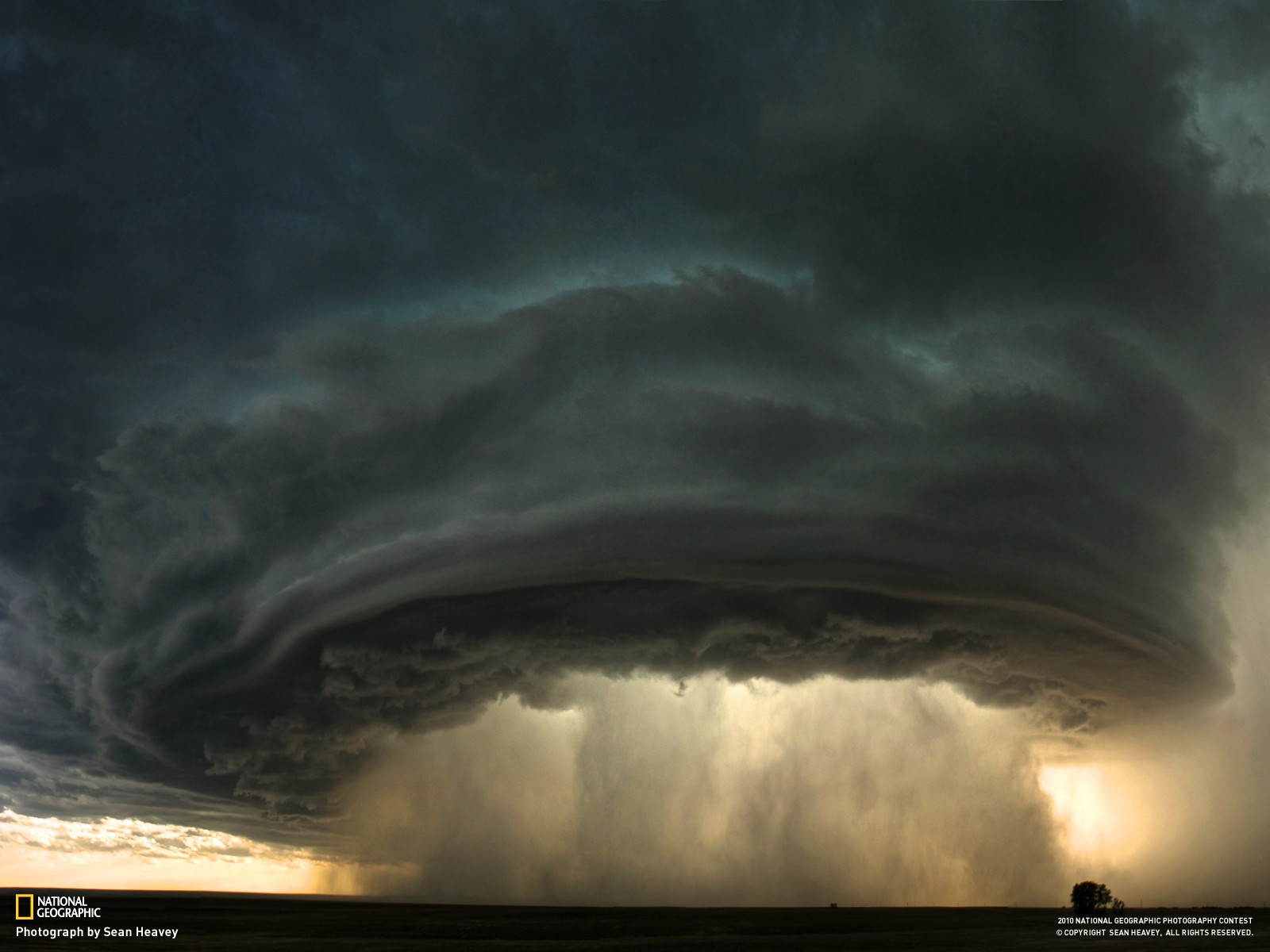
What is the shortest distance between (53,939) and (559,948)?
3301 inches

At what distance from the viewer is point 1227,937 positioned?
129m

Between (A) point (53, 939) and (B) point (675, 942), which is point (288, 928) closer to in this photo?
(A) point (53, 939)

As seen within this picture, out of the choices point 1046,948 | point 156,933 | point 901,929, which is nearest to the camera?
point 1046,948

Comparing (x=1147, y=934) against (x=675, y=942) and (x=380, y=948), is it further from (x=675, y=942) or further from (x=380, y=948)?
(x=380, y=948)

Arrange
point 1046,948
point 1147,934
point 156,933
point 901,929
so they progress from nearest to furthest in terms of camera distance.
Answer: point 1046,948 < point 1147,934 < point 156,933 < point 901,929

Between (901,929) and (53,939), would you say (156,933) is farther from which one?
(901,929)

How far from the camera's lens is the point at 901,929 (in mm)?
187750

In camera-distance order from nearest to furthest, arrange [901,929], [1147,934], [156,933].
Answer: [1147,934], [156,933], [901,929]

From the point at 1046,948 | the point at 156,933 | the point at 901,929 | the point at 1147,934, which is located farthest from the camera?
the point at 901,929

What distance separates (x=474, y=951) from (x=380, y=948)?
1451cm

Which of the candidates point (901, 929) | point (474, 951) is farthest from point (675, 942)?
point (901, 929)

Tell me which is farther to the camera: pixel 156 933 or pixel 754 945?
pixel 156 933

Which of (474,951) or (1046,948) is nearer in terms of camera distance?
(1046,948)

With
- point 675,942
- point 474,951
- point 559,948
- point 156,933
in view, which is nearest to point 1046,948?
point 675,942
